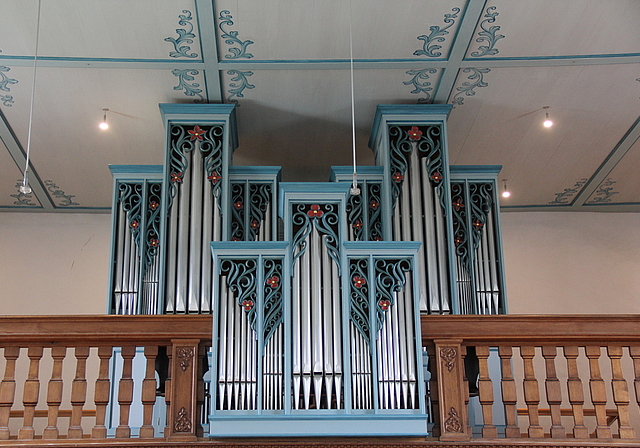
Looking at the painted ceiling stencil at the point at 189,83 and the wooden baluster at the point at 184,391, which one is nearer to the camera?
the wooden baluster at the point at 184,391

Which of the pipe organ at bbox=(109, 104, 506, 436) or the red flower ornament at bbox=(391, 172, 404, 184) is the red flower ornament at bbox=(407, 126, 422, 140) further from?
the red flower ornament at bbox=(391, 172, 404, 184)

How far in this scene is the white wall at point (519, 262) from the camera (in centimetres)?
950

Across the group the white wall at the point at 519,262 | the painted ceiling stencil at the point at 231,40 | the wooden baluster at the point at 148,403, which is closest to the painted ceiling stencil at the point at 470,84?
the painted ceiling stencil at the point at 231,40

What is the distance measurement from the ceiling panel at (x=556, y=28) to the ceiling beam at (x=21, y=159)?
15.0 ft

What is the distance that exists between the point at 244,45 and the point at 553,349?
348cm

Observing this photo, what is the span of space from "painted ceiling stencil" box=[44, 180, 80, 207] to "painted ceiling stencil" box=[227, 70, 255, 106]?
9.71 ft

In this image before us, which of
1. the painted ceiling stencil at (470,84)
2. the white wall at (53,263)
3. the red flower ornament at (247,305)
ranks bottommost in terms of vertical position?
the red flower ornament at (247,305)

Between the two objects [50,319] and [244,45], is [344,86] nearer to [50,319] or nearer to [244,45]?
[244,45]

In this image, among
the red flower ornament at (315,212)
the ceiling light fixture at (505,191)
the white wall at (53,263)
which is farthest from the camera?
the white wall at (53,263)

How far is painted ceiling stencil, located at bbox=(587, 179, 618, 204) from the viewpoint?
9.23 metres

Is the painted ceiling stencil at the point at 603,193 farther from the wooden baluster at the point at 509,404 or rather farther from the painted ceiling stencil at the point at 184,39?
the painted ceiling stencil at the point at 184,39

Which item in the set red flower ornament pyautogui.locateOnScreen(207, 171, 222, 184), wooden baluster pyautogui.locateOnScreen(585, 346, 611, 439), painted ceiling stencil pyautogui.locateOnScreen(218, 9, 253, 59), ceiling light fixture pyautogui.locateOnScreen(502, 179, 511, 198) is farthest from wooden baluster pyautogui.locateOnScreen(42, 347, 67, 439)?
ceiling light fixture pyautogui.locateOnScreen(502, 179, 511, 198)

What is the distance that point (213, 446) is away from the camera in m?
4.84

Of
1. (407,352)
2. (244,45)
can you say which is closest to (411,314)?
(407,352)
